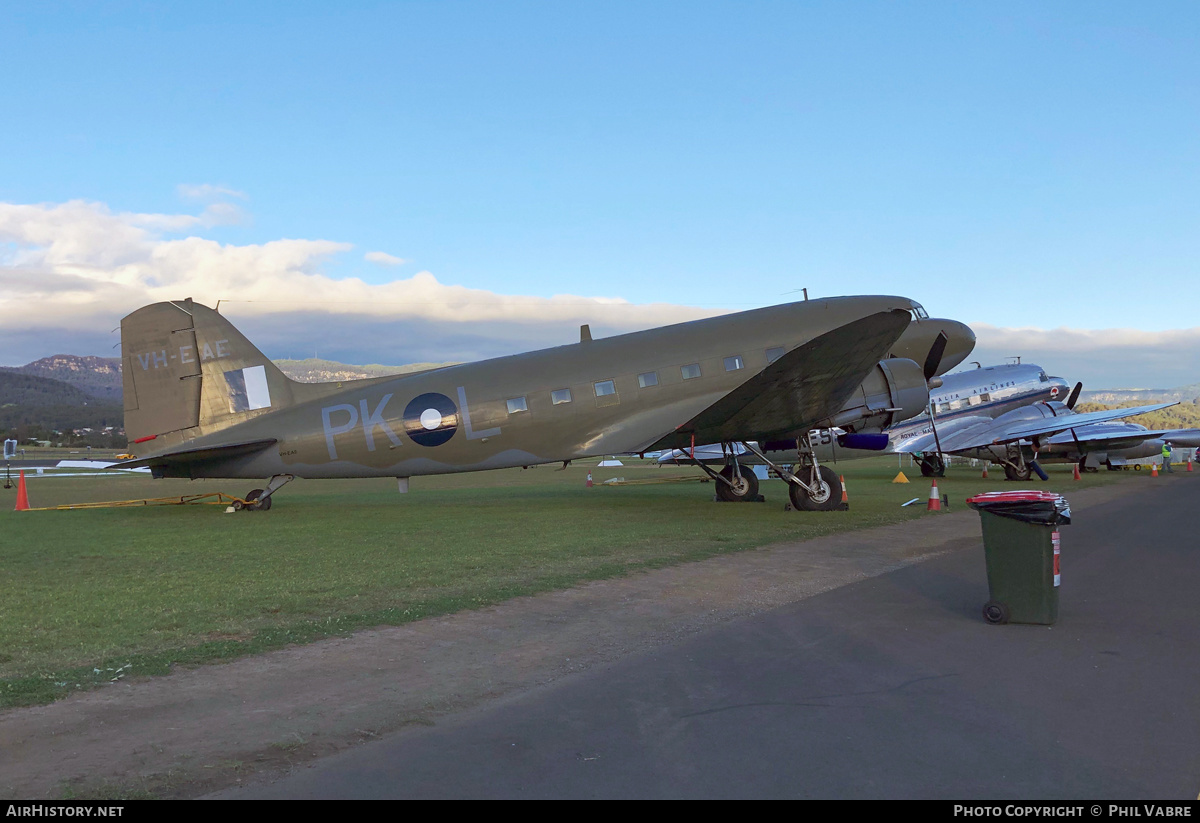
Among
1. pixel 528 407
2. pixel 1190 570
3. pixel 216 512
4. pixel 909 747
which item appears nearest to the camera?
pixel 909 747

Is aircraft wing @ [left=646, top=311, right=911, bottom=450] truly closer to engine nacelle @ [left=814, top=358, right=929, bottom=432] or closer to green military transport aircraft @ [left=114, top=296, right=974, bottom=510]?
green military transport aircraft @ [left=114, top=296, right=974, bottom=510]

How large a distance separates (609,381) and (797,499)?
4.94 meters

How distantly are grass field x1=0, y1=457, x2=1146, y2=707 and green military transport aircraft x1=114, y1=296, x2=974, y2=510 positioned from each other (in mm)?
1304

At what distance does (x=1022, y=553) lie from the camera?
7.20 m

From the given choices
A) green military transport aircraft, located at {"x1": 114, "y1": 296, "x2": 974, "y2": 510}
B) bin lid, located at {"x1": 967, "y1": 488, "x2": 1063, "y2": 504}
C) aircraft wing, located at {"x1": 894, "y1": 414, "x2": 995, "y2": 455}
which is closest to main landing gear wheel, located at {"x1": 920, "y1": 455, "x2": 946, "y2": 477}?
aircraft wing, located at {"x1": 894, "y1": 414, "x2": 995, "y2": 455}

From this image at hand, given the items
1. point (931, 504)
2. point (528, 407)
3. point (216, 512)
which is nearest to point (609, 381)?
point (528, 407)

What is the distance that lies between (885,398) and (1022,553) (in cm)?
1171

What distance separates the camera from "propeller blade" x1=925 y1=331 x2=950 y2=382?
2008 centimetres

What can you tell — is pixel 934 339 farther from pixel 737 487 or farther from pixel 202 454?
pixel 202 454

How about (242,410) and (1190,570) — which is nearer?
(1190,570)

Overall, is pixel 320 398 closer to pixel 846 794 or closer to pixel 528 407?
pixel 528 407

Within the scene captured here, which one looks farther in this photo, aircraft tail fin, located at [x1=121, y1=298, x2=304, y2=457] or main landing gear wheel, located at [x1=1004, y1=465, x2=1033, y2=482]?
main landing gear wheel, located at [x1=1004, y1=465, x2=1033, y2=482]

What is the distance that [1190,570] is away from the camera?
33.7 ft

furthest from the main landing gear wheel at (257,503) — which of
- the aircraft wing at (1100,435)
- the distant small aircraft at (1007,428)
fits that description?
the aircraft wing at (1100,435)
